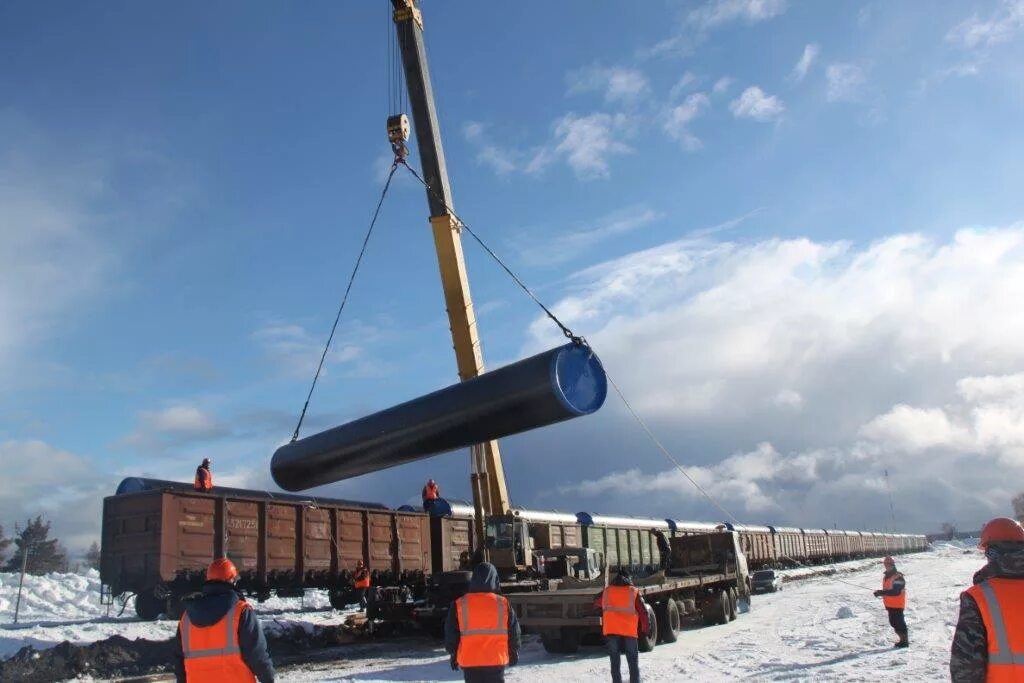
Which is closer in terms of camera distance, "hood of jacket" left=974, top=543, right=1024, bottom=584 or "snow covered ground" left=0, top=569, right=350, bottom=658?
"hood of jacket" left=974, top=543, right=1024, bottom=584

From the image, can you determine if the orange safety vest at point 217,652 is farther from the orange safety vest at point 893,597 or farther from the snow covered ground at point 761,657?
the orange safety vest at point 893,597

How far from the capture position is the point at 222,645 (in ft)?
14.1

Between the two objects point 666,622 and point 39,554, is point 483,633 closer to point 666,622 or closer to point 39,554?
point 666,622

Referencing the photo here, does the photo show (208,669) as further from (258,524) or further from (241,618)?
(258,524)

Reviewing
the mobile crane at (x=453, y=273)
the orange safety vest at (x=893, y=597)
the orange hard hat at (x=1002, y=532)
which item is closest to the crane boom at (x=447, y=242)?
the mobile crane at (x=453, y=273)

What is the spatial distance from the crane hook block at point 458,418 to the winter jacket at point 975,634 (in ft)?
17.3

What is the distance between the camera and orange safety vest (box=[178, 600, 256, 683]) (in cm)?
429

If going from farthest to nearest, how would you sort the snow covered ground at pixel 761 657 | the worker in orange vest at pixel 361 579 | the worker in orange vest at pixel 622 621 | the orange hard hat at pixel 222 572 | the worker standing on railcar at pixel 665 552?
the worker standing on railcar at pixel 665 552
the worker in orange vest at pixel 361 579
the snow covered ground at pixel 761 657
the worker in orange vest at pixel 622 621
the orange hard hat at pixel 222 572

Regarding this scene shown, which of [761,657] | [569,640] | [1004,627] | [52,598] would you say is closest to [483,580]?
[1004,627]

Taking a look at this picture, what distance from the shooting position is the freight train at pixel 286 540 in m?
12.1

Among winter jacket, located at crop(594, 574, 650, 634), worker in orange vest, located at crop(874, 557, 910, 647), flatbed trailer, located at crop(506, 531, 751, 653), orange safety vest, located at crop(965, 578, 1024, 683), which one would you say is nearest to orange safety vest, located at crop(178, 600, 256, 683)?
orange safety vest, located at crop(965, 578, 1024, 683)

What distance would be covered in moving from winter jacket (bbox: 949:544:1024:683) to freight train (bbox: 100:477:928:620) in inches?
442

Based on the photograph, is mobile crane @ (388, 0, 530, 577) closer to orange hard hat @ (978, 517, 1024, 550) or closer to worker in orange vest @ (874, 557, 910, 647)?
worker in orange vest @ (874, 557, 910, 647)

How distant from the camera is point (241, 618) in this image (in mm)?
4328
